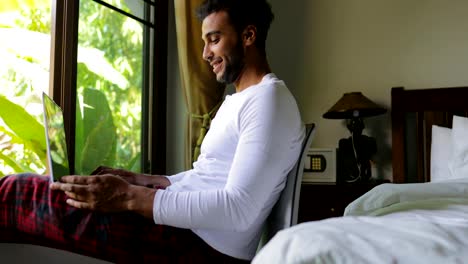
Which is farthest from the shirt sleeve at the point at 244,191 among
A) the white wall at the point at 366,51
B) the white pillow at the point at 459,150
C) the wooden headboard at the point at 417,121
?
the white wall at the point at 366,51

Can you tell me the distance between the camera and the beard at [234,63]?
1417 millimetres

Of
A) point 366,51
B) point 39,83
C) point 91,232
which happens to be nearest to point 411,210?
point 91,232

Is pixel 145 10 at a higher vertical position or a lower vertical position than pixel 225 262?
higher

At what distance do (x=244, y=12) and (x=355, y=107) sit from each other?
4.92ft

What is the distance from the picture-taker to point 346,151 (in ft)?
9.57

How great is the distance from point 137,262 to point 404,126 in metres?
2.13

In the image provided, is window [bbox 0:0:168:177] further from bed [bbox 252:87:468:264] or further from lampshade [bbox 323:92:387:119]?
bed [bbox 252:87:468:264]

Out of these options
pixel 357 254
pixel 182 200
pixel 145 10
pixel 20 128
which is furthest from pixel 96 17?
pixel 357 254

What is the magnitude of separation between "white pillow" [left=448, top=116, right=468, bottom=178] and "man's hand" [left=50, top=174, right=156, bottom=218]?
1594 millimetres

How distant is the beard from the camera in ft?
4.65

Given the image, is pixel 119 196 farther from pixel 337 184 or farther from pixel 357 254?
pixel 337 184

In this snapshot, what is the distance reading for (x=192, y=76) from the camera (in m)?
2.85

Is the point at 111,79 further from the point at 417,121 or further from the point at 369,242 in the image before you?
the point at 369,242

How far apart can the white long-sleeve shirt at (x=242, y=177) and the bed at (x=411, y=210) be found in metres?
0.25
